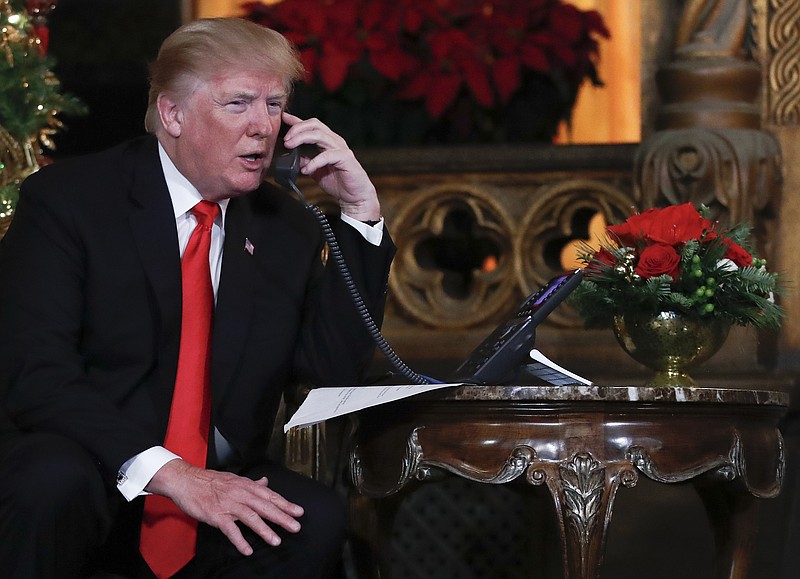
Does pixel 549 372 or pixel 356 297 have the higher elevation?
pixel 356 297

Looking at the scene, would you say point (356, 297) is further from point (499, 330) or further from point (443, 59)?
point (443, 59)

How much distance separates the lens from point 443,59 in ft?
12.3

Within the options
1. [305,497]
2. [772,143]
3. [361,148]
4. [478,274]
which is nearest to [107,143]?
[361,148]

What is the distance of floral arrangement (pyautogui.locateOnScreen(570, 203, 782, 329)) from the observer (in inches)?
96.3

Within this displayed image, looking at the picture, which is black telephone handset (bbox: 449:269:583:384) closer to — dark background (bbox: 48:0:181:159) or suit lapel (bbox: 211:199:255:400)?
suit lapel (bbox: 211:199:255:400)

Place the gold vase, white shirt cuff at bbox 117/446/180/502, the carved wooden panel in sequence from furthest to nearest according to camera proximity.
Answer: the carved wooden panel < the gold vase < white shirt cuff at bbox 117/446/180/502

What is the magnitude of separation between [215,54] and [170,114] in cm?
14

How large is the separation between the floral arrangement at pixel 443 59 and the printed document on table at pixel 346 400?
170 cm

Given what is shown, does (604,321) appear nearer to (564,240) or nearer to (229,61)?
(229,61)

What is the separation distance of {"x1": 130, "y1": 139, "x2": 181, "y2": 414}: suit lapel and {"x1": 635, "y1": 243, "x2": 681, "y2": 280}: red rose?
2.85 feet

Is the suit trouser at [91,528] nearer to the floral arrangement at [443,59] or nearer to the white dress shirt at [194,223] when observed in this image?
the white dress shirt at [194,223]

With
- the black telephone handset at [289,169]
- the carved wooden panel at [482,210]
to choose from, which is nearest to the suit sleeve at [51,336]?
the black telephone handset at [289,169]

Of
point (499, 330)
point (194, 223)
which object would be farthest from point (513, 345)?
point (194, 223)

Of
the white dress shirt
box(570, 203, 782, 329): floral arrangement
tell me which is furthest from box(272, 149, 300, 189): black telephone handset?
box(570, 203, 782, 329): floral arrangement
